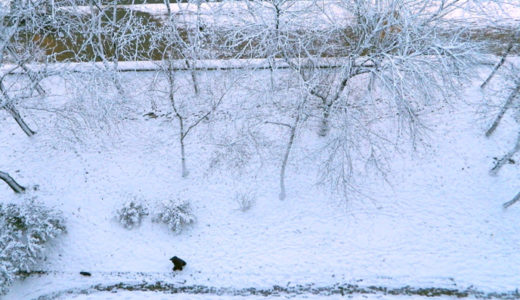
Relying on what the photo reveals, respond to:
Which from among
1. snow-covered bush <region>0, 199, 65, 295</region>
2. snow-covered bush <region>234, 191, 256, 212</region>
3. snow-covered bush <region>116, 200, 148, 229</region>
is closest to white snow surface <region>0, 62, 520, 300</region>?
snow-covered bush <region>234, 191, 256, 212</region>

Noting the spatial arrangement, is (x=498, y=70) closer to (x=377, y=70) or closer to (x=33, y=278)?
(x=377, y=70)

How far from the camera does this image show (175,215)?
1249 cm

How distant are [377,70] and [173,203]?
25.9 feet

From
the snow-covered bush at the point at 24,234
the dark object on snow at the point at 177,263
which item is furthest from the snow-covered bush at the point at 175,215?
the snow-covered bush at the point at 24,234

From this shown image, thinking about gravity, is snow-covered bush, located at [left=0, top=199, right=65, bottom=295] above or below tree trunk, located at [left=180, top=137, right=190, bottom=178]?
below

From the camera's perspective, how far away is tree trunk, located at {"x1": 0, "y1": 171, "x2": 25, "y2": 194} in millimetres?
12399

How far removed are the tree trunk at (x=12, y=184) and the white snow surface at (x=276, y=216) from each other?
314mm

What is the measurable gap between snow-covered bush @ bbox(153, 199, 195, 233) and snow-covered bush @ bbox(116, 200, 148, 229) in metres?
0.54

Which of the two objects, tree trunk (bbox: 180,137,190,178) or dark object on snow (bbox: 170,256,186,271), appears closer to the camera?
dark object on snow (bbox: 170,256,186,271)

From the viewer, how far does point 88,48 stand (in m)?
17.4

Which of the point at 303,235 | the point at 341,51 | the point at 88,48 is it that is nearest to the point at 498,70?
the point at 341,51

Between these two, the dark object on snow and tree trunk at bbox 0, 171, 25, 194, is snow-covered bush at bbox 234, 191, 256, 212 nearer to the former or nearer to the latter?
the dark object on snow

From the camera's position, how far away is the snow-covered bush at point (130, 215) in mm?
12578

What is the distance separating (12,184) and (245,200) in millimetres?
8082
